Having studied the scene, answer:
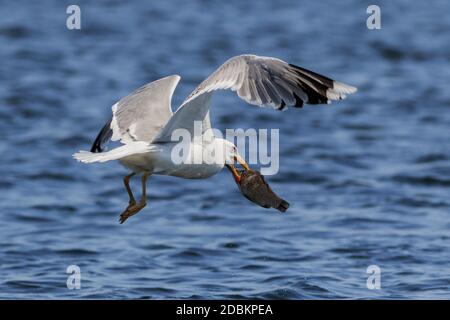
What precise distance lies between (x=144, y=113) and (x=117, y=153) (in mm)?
917

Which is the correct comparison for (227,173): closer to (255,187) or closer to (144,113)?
(144,113)

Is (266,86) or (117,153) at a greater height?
(266,86)

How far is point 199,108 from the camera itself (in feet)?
21.7

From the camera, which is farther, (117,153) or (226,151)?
(226,151)

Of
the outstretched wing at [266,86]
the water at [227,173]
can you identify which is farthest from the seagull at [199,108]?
the water at [227,173]

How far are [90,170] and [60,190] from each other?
3.21 ft

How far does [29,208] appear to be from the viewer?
37.4ft

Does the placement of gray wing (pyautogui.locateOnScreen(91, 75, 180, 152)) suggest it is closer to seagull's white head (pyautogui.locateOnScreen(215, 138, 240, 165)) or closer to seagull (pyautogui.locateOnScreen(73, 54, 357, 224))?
seagull (pyautogui.locateOnScreen(73, 54, 357, 224))

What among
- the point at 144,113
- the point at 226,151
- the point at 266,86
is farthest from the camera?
the point at 144,113

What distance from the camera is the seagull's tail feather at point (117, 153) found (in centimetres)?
647

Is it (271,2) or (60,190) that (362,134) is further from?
(271,2)

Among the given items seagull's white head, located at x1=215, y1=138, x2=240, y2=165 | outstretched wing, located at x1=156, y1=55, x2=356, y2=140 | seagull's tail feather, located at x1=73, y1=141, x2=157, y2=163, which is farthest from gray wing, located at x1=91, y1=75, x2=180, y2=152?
outstretched wing, located at x1=156, y1=55, x2=356, y2=140

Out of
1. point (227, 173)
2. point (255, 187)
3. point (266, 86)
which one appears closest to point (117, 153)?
point (266, 86)

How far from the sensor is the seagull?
637cm
